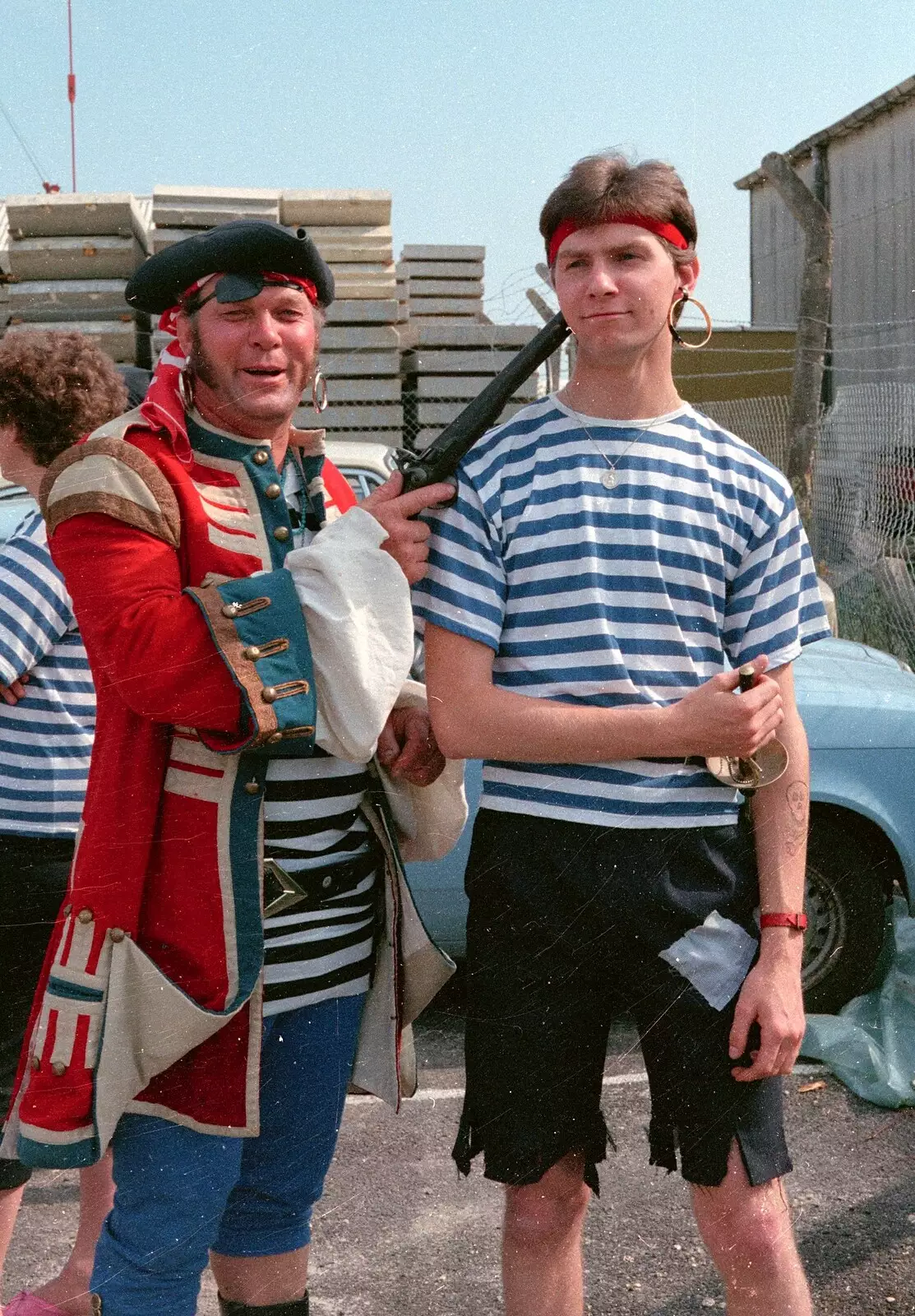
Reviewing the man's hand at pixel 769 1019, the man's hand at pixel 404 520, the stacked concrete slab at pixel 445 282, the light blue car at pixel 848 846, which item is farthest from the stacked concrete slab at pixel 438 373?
the man's hand at pixel 769 1019

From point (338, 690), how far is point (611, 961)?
0.49m

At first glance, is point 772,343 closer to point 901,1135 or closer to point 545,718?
point 901,1135

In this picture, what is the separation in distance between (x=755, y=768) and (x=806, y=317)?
342cm

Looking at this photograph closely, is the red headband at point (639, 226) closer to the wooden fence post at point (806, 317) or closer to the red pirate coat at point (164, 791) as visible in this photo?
the red pirate coat at point (164, 791)

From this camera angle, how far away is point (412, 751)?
177 cm

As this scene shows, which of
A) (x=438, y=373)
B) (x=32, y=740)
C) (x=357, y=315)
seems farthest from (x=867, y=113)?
(x=32, y=740)

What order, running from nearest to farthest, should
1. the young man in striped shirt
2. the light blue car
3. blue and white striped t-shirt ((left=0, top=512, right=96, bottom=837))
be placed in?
the young man in striped shirt → blue and white striped t-shirt ((left=0, top=512, right=96, bottom=837)) → the light blue car

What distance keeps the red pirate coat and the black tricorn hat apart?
195mm

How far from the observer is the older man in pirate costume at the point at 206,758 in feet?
4.96

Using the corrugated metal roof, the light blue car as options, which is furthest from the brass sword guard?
the corrugated metal roof

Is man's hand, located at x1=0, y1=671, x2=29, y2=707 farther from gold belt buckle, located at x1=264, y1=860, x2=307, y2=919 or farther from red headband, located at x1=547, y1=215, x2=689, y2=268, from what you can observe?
red headband, located at x1=547, y1=215, x2=689, y2=268

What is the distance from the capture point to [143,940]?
5.23 ft

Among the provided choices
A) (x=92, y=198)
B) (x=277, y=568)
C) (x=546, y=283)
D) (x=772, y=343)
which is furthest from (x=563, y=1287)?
(x=772, y=343)

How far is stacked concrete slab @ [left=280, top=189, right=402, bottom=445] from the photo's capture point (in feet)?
12.3
